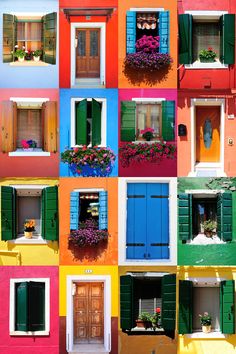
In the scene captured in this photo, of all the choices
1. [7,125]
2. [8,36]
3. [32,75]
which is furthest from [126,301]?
[8,36]

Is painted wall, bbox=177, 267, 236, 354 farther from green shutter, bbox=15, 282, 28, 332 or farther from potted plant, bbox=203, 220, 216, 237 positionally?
green shutter, bbox=15, 282, 28, 332

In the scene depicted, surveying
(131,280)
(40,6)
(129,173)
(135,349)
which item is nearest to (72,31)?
(40,6)

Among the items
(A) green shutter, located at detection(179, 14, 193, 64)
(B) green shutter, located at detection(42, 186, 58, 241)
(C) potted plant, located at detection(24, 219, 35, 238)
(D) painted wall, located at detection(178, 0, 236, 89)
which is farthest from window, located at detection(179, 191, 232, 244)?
(C) potted plant, located at detection(24, 219, 35, 238)

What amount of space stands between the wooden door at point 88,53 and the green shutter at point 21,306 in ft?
23.1

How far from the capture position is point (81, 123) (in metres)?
19.6

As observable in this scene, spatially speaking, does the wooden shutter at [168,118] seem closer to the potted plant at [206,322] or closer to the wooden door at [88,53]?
the wooden door at [88,53]

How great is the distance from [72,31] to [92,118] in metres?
2.89

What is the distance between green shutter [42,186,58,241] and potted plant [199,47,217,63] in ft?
20.5

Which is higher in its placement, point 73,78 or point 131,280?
point 73,78

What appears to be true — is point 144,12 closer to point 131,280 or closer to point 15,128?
point 15,128

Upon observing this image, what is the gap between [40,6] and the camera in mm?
19812

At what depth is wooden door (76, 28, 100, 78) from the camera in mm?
20000

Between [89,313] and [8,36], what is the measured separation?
9.29m

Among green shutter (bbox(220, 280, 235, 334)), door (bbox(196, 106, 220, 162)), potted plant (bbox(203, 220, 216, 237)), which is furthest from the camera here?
door (bbox(196, 106, 220, 162))
